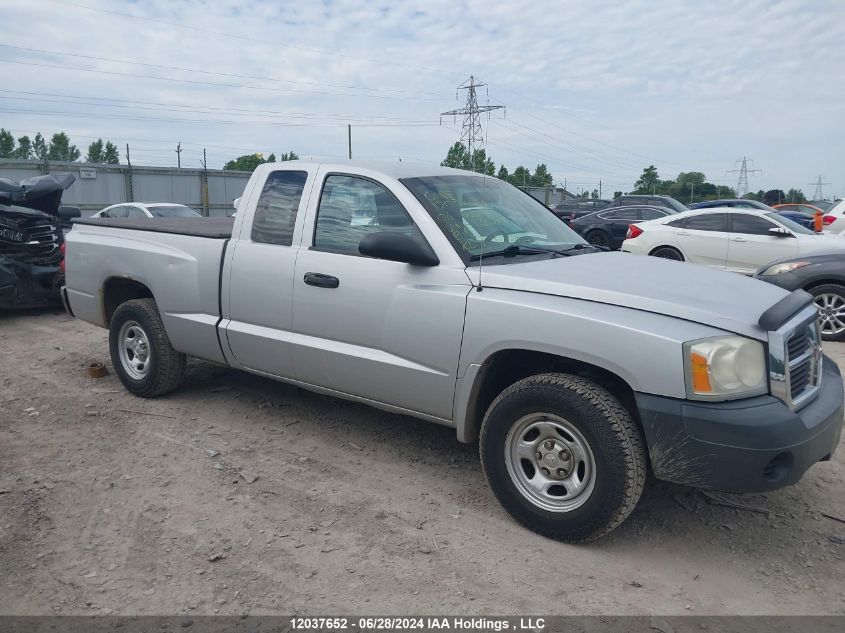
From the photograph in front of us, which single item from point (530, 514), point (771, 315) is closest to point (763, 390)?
point (771, 315)

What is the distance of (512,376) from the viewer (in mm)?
3926

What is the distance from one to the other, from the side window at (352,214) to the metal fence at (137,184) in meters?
21.0

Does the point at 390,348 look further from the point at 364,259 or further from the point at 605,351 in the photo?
the point at 605,351

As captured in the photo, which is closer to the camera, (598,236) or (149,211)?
(149,211)

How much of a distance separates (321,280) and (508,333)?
53.1 inches

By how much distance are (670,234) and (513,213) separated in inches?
354

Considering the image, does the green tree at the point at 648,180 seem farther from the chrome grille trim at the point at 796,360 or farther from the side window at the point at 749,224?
the chrome grille trim at the point at 796,360

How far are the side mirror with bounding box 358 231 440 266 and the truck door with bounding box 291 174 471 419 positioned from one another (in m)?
0.09

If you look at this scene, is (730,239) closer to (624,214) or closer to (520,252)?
(624,214)

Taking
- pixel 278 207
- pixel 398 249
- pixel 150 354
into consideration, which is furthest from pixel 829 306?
pixel 150 354

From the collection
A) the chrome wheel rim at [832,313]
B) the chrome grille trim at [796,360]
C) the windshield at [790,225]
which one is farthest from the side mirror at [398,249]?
the windshield at [790,225]

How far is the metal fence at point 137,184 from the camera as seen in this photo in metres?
22.8

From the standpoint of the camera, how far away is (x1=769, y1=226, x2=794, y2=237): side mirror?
37.3ft

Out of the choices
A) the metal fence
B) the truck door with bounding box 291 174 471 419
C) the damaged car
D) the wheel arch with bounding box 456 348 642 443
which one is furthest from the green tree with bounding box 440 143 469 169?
the metal fence
